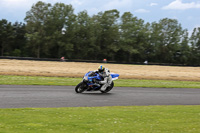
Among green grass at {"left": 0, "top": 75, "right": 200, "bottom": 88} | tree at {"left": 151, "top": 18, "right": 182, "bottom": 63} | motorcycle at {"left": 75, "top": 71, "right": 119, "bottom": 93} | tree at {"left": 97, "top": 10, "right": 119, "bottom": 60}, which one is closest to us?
motorcycle at {"left": 75, "top": 71, "right": 119, "bottom": 93}

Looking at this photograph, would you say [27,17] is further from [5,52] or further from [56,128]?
[56,128]

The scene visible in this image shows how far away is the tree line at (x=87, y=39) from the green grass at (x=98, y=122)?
65021 mm

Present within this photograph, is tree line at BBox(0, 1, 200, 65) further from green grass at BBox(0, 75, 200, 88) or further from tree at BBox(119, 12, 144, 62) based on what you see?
green grass at BBox(0, 75, 200, 88)

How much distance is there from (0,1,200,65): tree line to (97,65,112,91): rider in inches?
2249

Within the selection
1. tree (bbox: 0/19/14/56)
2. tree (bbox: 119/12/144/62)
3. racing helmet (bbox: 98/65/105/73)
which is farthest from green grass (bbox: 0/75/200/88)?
tree (bbox: 119/12/144/62)

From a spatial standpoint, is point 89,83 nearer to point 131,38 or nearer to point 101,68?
point 101,68

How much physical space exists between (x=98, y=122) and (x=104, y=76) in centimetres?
902

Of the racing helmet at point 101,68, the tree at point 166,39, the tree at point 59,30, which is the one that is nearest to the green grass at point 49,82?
the racing helmet at point 101,68

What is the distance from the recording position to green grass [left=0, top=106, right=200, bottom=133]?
24.3ft

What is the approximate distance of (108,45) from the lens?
8119 cm

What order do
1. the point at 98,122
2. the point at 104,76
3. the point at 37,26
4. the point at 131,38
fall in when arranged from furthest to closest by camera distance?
the point at 131,38 < the point at 37,26 < the point at 104,76 < the point at 98,122

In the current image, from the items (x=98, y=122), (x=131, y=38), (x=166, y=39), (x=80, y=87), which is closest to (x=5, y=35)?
(x=131, y=38)

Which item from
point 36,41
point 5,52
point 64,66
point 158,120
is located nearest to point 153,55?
point 36,41

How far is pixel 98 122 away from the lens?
8484mm
